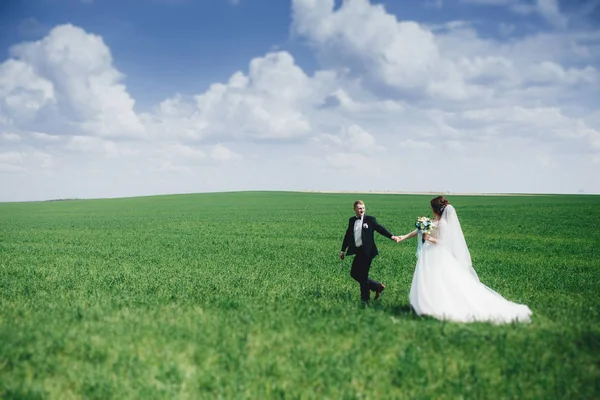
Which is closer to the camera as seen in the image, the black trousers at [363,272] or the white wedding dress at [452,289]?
the white wedding dress at [452,289]

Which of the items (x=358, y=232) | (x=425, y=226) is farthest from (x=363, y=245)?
(x=425, y=226)

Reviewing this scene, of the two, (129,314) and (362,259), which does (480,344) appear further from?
(129,314)

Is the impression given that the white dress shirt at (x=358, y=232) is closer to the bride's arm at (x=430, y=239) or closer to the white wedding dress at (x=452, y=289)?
the white wedding dress at (x=452, y=289)

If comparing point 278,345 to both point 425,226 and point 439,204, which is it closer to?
point 425,226

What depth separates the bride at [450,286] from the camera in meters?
8.84

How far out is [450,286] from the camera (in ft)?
30.5

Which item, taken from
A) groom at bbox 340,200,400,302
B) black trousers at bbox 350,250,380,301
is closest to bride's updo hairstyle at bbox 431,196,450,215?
groom at bbox 340,200,400,302

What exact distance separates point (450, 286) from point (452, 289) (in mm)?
77

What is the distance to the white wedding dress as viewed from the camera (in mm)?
8836

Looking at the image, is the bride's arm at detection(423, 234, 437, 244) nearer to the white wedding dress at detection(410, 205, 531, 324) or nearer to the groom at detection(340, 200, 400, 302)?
the white wedding dress at detection(410, 205, 531, 324)

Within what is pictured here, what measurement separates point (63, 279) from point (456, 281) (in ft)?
42.6

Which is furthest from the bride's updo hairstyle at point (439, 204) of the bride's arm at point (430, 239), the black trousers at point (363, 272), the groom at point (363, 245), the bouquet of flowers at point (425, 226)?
the black trousers at point (363, 272)

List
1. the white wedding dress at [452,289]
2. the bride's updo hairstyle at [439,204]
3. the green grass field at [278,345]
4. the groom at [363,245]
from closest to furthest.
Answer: the green grass field at [278,345] → the white wedding dress at [452,289] → the bride's updo hairstyle at [439,204] → the groom at [363,245]

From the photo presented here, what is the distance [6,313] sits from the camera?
373 inches
